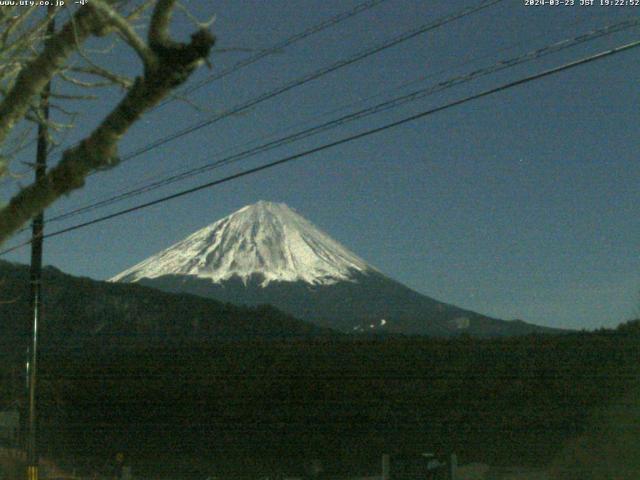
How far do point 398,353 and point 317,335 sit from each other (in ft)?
5.26

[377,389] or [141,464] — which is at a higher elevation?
[377,389]

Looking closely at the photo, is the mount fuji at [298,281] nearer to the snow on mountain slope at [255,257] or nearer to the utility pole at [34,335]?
the snow on mountain slope at [255,257]

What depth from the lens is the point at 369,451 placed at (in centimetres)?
1398

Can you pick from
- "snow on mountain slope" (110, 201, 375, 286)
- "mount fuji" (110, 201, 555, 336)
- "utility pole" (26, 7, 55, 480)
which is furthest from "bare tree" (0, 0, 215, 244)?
"snow on mountain slope" (110, 201, 375, 286)

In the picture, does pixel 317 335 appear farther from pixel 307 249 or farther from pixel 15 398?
pixel 307 249

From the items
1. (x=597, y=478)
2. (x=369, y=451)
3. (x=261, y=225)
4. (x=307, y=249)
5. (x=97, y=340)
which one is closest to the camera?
(x=597, y=478)

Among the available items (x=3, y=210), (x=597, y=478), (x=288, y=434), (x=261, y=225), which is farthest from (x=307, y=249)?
(x=3, y=210)

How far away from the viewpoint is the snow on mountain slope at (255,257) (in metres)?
26.9

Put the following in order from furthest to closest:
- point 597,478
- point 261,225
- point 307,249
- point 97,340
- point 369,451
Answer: point 261,225 → point 307,249 → point 97,340 → point 369,451 → point 597,478

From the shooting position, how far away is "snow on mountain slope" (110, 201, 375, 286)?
26.9 m

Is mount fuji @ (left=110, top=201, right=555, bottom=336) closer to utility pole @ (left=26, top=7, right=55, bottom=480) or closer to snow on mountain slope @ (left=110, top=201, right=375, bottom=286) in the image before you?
snow on mountain slope @ (left=110, top=201, right=375, bottom=286)

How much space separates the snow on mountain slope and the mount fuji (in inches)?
1.2

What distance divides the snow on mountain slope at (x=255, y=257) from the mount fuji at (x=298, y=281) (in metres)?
0.03

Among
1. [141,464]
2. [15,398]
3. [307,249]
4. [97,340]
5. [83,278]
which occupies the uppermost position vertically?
[307,249]
